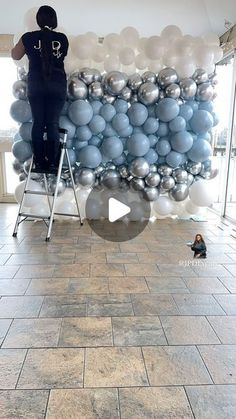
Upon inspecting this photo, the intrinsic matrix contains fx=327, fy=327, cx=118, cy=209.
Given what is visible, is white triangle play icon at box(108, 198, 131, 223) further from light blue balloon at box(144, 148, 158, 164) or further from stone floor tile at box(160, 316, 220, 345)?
stone floor tile at box(160, 316, 220, 345)

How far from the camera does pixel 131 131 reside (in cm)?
388

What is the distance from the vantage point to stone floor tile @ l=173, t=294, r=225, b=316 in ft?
6.98

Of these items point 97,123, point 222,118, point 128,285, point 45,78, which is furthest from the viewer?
point 222,118

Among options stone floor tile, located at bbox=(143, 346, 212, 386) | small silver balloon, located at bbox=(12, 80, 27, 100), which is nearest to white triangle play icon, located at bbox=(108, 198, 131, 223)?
small silver balloon, located at bbox=(12, 80, 27, 100)

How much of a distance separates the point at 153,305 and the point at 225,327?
0.48m

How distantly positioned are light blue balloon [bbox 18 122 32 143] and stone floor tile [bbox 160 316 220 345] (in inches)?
105

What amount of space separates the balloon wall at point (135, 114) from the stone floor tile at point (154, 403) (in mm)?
2709

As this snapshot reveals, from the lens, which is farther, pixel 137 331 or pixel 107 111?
pixel 107 111

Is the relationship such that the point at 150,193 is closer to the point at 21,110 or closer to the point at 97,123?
the point at 97,123

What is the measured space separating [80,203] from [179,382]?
9.36 feet

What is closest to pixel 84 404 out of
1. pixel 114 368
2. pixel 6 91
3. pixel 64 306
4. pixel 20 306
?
pixel 114 368

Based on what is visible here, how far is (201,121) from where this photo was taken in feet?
12.6

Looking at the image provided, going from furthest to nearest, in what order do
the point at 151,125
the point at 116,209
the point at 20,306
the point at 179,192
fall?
the point at 116,209
the point at 179,192
the point at 151,125
the point at 20,306

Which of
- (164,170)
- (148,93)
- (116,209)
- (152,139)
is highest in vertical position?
(148,93)
